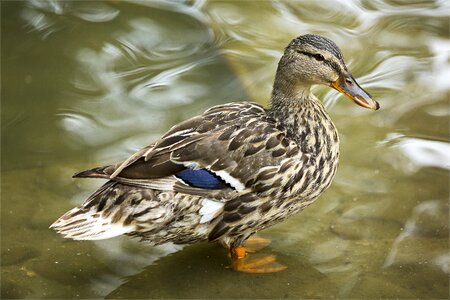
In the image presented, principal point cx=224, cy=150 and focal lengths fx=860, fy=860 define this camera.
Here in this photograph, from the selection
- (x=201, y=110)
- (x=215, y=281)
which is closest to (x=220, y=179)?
(x=215, y=281)

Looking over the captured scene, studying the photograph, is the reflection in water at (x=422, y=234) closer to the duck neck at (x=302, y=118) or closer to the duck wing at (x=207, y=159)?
the duck neck at (x=302, y=118)

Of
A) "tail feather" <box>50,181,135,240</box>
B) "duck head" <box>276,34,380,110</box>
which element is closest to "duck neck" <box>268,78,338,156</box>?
"duck head" <box>276,34,380,110</box>

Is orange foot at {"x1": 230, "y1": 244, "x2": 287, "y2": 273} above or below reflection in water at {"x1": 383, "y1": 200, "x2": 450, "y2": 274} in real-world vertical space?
below

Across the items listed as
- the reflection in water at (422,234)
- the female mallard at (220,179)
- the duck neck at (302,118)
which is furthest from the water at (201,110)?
the duck neck at (302,118)

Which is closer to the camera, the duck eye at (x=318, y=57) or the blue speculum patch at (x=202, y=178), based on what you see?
the blue speculum patch at (x=202, y=178)

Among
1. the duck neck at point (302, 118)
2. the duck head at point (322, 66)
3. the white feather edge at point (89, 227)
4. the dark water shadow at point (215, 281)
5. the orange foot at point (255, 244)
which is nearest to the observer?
the white feather edge at point (89, 227)

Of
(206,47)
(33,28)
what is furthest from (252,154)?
(33,28)

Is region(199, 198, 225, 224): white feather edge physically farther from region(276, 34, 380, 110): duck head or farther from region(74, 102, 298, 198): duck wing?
region(276, 34, 380, 110): duck head
